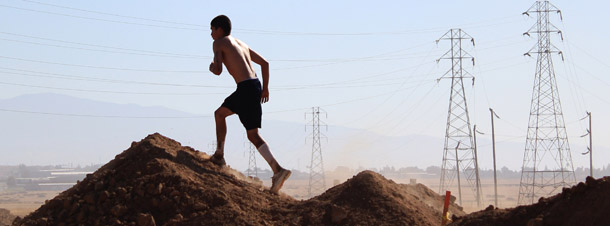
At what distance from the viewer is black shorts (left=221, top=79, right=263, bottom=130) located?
465 inches

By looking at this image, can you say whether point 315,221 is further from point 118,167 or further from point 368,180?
point 118,167

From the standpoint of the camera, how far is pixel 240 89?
1188 centimetres

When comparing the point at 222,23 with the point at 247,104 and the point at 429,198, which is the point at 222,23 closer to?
the point at 247,104

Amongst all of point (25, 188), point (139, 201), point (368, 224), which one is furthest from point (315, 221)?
point (25, 188)

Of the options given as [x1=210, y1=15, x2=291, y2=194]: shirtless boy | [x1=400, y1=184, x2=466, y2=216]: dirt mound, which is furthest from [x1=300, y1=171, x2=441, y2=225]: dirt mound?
[x1=400, y1=184, x2=466, y2=216]: dirt mound

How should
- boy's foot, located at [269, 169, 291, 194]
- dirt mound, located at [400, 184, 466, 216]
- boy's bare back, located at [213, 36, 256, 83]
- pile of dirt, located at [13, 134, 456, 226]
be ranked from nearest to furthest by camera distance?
pile of dirt, located at [13, 134, 456, 226] < boy's foot, located at [269, 169, 291, 194] < boy's bare back, located at [213, 36, 256, 83] < dirt mound, located at [400, 184, 466, 216]

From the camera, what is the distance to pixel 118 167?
11.4m

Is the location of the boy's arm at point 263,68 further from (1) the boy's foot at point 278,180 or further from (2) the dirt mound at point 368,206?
(2) the dirt mound at point 368,206

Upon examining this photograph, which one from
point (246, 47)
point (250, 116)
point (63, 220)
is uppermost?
point (246, 47)

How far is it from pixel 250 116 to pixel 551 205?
4265 millimetres

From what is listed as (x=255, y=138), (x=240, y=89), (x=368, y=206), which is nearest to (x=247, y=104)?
(x=240, y=89)

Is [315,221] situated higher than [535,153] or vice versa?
[535,153]

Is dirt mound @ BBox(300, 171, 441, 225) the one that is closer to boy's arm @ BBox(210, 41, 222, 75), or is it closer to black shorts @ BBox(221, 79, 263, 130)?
black shorts @ BBox(221, 79, 263, 130)

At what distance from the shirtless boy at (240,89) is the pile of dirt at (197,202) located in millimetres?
602
